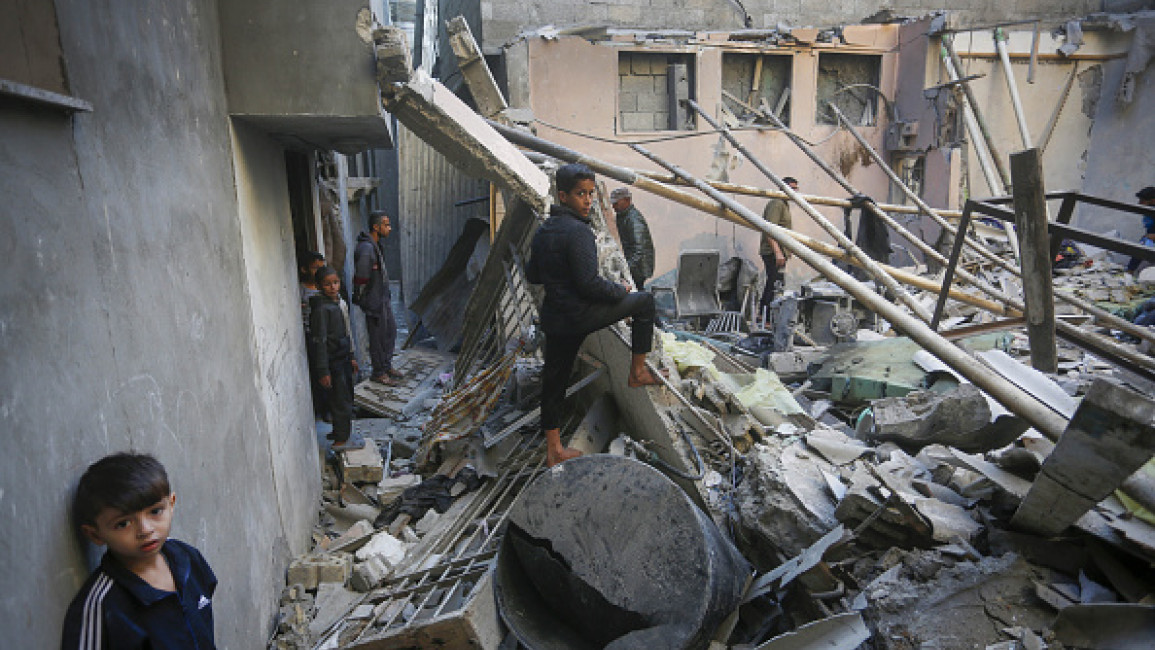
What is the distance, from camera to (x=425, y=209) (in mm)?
11656

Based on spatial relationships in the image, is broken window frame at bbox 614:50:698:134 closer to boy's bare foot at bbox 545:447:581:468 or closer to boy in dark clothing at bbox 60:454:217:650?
boy's bare foot at bbox 545:447:581:468

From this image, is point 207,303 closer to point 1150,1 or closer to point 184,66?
point 184,66

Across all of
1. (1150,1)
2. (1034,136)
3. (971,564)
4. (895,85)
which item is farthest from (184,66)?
(1150,1)

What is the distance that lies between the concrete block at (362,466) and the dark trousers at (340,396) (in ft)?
0.84

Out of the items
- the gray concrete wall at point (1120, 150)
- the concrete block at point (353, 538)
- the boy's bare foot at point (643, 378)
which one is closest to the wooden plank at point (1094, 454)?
the boy's bare foot at point (643, 378)

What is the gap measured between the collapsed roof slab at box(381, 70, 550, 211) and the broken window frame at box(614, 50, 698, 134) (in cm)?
748

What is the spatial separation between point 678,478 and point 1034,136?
13.5m

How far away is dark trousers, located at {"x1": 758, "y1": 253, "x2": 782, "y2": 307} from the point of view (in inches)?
409

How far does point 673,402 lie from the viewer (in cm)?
448

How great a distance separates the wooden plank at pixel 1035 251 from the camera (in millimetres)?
2602

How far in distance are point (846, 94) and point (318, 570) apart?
1308cm

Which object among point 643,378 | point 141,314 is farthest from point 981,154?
point 141,314

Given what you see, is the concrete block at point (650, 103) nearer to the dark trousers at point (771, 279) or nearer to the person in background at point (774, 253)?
the person in background at point (774, 253)

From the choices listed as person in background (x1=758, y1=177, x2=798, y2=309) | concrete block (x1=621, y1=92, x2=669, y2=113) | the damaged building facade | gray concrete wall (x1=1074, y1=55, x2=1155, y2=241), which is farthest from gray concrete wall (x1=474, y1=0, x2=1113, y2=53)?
the damaged building facade
